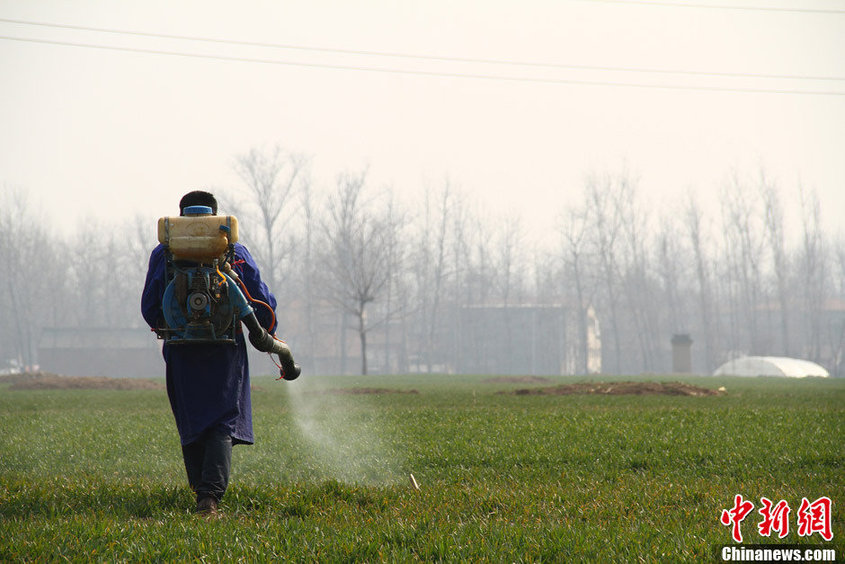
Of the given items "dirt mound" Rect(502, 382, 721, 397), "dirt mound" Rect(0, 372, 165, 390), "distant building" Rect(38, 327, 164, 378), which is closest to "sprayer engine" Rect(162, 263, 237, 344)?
"dirt mound" Rect(502, 382, 721, 397)

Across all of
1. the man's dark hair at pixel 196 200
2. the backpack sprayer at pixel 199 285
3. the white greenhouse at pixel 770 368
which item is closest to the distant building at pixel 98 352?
the white greenhouse at pixel 770 368

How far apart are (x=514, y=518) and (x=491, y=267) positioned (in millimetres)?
76255

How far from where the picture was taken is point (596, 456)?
27.8 feet

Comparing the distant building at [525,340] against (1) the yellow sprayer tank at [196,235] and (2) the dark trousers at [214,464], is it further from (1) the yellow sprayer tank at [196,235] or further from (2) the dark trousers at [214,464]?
(1) the yellow sprayer tank at [196,235]

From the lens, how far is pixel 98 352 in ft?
240

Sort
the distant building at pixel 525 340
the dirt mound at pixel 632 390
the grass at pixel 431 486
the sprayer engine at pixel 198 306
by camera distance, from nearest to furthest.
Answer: the grass at pixel 431 486, the sprayer engine at pixel 198 306, the dirt mound at pixel 632 390, the distant building at pixel 525 340

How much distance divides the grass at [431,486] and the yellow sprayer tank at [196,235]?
1.71 m

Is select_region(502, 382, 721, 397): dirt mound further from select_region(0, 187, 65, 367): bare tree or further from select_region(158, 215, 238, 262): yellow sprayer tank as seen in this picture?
select_region(0, 187, 65, 367): bare tree

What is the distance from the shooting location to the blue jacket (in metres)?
5.51

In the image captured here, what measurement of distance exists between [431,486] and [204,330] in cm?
257

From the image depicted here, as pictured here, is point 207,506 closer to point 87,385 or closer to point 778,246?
point 87,385

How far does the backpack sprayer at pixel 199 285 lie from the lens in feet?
17.6

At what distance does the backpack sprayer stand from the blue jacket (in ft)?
0.40

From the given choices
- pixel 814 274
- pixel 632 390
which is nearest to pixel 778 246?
pixel 814 274
